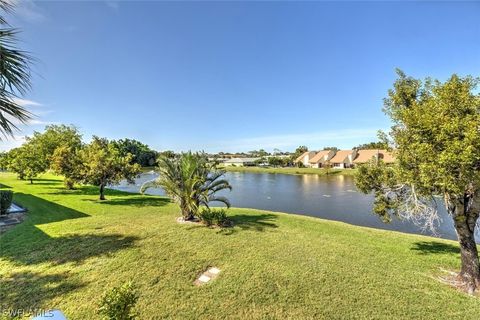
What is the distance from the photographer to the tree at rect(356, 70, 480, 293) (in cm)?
536

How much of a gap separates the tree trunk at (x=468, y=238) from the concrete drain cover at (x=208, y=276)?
5758mm

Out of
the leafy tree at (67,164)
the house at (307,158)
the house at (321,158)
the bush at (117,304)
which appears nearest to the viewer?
the bush at (117,304)

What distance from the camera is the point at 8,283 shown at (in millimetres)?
5934

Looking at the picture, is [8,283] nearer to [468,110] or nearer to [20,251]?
[20,251]

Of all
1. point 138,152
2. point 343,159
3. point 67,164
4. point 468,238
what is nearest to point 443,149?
point 468,238

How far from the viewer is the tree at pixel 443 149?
5365 mm

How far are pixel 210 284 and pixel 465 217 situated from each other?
6207 millimetres

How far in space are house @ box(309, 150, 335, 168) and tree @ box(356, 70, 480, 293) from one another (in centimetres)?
6538

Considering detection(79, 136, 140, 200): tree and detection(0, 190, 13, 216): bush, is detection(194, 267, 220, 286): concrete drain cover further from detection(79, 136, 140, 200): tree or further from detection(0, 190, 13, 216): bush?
detection(79, 136, 140, 200): tree

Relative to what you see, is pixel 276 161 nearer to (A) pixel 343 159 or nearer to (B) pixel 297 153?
(B) pixel 297 153

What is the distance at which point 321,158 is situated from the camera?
238 ft

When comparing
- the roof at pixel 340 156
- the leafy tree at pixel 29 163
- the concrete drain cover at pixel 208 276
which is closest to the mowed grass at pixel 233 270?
the concrete drain cover at pixel 208 276

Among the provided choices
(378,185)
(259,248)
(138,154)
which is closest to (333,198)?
(378,185)

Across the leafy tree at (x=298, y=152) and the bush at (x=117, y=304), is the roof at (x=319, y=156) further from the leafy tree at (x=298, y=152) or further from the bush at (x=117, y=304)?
the bush at (x=117, y=304)
